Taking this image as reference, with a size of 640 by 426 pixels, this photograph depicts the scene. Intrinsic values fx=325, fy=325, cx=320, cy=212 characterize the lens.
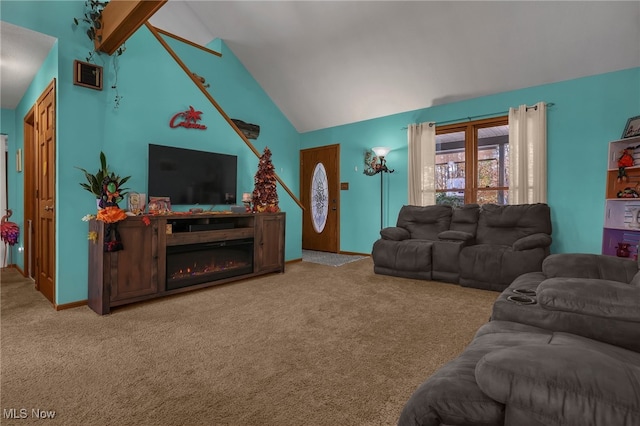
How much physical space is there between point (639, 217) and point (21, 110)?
7488 millimetres

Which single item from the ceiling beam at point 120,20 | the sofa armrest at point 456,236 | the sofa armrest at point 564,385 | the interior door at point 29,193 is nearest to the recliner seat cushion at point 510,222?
the sofa armrest at point 456,236

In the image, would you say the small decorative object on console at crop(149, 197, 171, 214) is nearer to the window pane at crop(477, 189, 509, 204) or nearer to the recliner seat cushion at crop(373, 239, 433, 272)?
the recliner seat cushion at crop(373, 239, 433, 272)

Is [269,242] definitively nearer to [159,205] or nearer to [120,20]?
[159,205]

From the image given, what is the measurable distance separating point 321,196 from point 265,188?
242 cm

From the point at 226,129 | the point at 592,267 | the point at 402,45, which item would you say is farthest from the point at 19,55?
the point at 592,267

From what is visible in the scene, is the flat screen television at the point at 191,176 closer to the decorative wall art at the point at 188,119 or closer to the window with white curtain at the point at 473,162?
the decorative wall art at the point at 188,119

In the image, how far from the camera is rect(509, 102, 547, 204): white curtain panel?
4.19 m

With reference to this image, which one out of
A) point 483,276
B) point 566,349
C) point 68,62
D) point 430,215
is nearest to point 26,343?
point 68,62

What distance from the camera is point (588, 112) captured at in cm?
396

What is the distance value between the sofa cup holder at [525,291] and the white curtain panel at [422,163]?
10.7ft

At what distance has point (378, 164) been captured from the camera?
5691 millimetres

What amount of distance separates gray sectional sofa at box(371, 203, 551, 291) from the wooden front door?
11.6 feet

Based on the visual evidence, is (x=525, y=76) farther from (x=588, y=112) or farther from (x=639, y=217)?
(x=639, y=217)

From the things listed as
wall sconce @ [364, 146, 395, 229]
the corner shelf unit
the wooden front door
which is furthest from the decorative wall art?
the corner shelf unit
